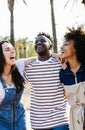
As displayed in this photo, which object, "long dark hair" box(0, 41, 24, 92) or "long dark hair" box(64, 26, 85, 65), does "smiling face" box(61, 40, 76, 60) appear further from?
"long dark hair" box(0, 41, 24, 92)

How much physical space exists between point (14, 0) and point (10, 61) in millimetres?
21620

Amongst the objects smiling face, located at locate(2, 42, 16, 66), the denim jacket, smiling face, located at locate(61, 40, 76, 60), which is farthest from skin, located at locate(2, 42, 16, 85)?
smiling face, located at locate(61, 40, 76, 60)

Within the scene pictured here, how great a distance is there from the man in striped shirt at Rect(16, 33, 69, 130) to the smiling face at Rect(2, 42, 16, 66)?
38 cm

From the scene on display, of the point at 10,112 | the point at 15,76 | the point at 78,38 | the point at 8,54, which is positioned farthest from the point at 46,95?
the point at 78,38

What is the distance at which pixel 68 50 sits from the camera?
574cm

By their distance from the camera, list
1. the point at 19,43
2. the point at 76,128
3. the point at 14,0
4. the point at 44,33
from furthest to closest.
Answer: the point at 19,43 < the point at 14,0 < the point at 44,33 < the point at 76,128

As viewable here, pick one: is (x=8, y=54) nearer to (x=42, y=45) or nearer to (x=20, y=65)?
(x=20, y=65)

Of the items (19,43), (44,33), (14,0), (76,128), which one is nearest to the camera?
(76,128)

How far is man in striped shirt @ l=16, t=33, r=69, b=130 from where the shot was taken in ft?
19.4

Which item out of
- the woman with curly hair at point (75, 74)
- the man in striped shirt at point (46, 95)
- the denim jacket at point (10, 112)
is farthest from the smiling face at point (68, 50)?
the denim jacket at point (10, 112)

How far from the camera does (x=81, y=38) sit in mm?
5812

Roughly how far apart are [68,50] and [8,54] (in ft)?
2.49

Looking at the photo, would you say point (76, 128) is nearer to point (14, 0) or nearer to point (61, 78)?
point (61, 78)

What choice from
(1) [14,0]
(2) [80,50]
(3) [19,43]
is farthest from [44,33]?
(3) [19,43]
